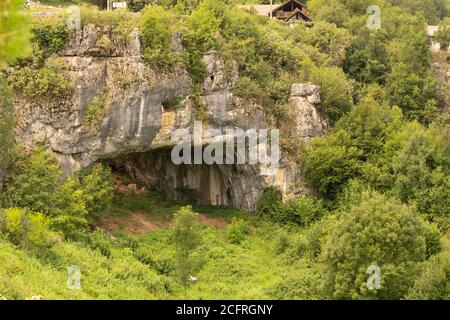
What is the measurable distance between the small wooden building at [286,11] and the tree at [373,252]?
27071 mm

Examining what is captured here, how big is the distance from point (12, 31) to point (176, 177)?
89.2ft

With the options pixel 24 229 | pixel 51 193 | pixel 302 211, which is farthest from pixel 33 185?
pixel 302 211

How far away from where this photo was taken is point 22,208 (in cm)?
2633

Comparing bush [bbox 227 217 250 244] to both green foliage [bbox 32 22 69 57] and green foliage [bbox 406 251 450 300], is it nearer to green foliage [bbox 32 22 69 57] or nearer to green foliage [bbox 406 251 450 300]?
green foliage [bbox 406 251 450 300]

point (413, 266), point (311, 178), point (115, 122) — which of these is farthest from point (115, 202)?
point (413, 266)

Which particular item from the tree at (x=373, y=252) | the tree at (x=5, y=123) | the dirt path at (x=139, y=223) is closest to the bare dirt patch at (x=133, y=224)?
the dirt path at (x=139, y=223)

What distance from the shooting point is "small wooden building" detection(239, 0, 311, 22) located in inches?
1898

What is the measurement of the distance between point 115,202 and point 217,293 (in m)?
11.0

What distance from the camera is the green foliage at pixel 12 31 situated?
32.5ft

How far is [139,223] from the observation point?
32.8 m

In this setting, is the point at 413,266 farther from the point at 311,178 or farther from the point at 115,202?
the point at 115,202

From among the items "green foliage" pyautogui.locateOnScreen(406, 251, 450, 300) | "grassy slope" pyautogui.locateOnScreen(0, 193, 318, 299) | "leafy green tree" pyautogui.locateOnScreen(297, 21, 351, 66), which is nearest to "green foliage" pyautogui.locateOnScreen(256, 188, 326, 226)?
"grassy slope" pyautogui.locateOnScreen(0, 193, 318, 299)

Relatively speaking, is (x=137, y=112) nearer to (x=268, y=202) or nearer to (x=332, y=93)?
(x=268, y=202)

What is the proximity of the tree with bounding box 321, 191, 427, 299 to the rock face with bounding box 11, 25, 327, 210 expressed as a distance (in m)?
10.9
